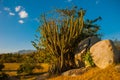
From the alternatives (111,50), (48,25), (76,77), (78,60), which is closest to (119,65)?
(111,50)

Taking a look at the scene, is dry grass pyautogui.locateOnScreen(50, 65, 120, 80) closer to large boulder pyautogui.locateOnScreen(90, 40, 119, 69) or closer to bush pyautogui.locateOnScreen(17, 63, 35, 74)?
large boulder pyautogui.locateOnScreen(90, 40, 119, 69)

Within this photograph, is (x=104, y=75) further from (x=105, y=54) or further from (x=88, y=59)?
(x=88, y=59)

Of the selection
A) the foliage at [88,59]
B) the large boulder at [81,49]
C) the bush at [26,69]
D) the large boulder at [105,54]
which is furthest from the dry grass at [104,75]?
the bush at [26,69]

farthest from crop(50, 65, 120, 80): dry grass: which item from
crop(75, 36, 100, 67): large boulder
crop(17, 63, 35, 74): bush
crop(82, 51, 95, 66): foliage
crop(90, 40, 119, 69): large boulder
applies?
crop(17, 63, 35, 74): bush

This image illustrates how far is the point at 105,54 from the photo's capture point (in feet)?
43.2

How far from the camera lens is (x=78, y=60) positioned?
1614 centimetres

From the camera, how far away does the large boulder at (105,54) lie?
1300 cm

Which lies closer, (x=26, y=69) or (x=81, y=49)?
(x=81, y=49)

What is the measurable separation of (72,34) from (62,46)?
1.26 metres

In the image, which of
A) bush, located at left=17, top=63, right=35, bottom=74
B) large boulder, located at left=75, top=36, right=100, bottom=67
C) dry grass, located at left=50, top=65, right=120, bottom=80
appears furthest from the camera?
bush, located at left=17, top=63, right=35, bottom=74

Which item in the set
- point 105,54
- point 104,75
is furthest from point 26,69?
point 104,75

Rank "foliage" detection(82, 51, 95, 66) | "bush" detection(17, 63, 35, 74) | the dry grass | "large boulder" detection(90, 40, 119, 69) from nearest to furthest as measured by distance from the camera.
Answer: the dry grass, "large boulder" detection(90, 40, 119, 69), "foliage" detection(82, 51, 95, 66), "bush" detection(17, 63, 35, 74)

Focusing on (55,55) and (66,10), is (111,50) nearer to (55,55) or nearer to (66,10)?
(55,55)

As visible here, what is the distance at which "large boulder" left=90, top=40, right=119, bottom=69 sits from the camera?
1300 cm
